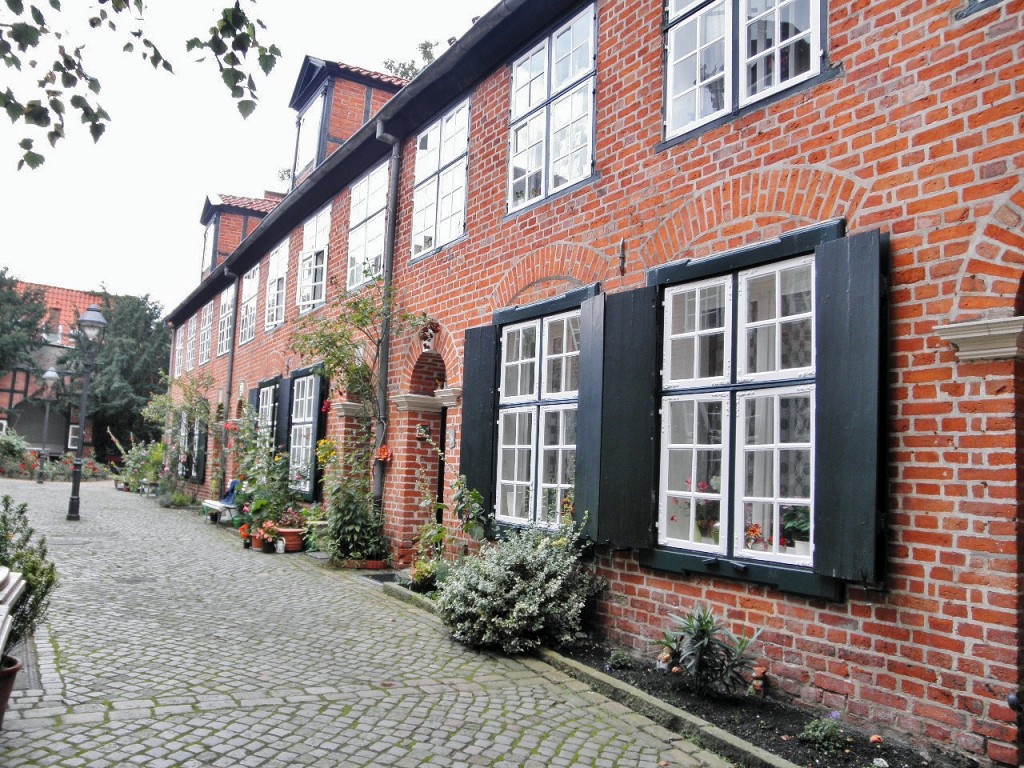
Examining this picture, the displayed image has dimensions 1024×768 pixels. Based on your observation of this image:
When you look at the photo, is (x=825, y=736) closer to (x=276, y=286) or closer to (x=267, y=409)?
(x=267, y=409)

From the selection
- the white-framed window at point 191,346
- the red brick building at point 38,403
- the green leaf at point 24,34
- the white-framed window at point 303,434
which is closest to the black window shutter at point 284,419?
the white-framed window at point 303,434

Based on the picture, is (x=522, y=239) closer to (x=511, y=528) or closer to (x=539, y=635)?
(x=511, y=528)

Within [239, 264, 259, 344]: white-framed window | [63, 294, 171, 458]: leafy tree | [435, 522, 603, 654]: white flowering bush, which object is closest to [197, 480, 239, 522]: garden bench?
[239, 264, 259, 344]: white-framed window

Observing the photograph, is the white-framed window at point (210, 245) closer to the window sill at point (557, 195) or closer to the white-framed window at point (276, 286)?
the white-framed window at point (276, 286)

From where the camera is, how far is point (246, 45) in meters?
4.22

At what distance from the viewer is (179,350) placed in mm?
25391

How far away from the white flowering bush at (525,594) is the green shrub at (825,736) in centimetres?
205

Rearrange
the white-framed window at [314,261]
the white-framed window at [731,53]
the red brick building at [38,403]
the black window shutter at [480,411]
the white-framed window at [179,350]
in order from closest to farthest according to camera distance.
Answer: the white-framed window at [731,53]
the black window shutter at [480,411]
the white-framed window at [314,261]
the white-framed window at [179,350]
the red brick building at [38,403]

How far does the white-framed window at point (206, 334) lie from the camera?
20.9 metres

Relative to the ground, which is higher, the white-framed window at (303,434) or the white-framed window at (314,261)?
the white-framed window at (314,261)

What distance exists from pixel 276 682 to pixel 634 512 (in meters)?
2.66

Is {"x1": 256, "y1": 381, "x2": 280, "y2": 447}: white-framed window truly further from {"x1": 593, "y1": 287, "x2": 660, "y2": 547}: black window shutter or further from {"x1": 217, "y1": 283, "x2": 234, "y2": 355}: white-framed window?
{"x1": 593, "y1": 287, "x2": 660, "y2": 547}: black window shutter

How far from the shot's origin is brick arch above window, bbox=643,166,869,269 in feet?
15.3

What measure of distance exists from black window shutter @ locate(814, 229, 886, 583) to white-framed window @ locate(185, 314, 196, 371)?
69.3 ft
